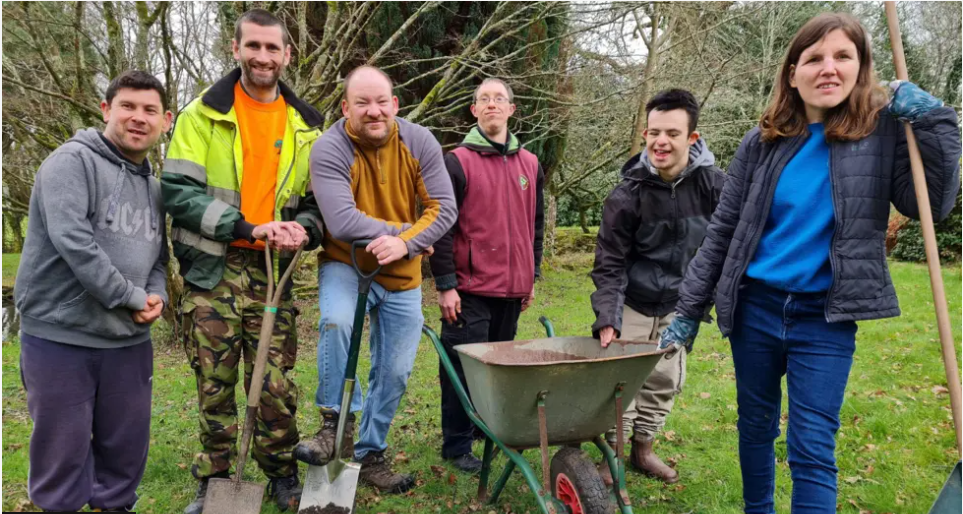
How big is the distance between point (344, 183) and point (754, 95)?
546 inches

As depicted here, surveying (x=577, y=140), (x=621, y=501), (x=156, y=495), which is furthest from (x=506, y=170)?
(x=577, y=140)

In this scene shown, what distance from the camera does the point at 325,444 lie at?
2.49 metres

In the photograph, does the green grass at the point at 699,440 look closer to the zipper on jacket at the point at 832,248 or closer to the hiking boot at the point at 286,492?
the hiking boot at the point at 286,492

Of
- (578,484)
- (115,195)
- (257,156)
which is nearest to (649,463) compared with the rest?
(578,484)

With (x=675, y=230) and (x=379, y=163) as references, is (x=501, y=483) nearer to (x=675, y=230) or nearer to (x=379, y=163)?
(x=675, y=230)

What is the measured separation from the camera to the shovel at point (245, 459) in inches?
95.3

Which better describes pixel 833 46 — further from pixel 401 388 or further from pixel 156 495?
pixel 156 495

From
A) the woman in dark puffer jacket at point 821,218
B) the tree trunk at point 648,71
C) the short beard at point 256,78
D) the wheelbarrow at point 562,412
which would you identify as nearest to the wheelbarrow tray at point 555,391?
the wheelbarrow at point 562,412

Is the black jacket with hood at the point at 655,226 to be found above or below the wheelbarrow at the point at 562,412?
above

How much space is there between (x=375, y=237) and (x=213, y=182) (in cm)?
70

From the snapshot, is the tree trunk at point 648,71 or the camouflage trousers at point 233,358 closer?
the camouflage trousers at point 233,358

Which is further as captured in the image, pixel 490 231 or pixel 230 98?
pixel 490 231

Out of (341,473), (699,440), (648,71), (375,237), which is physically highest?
(648,71)

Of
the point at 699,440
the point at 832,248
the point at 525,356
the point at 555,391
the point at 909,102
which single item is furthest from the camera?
the point at 699,440
